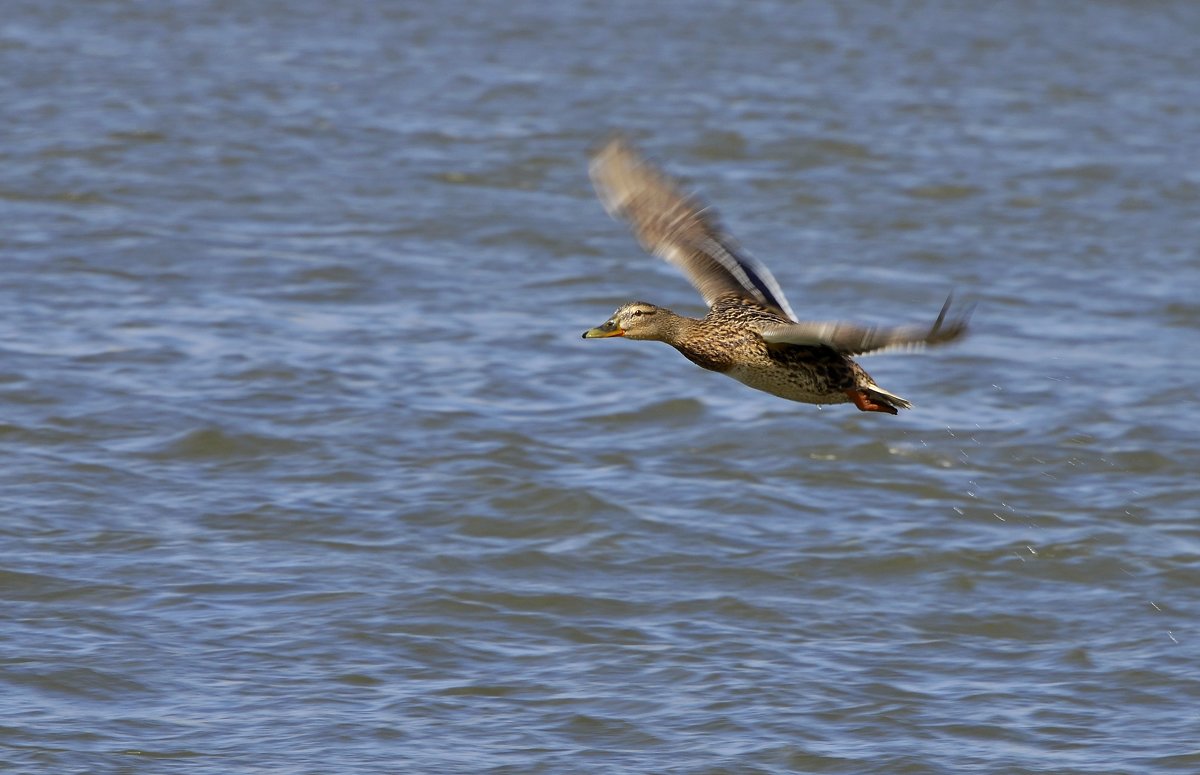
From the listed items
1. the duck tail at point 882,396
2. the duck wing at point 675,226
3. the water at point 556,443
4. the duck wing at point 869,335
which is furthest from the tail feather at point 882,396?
the water at point 556,443

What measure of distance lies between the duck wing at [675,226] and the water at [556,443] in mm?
1424

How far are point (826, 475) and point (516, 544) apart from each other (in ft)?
6.19

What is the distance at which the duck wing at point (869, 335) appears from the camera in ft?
16.5

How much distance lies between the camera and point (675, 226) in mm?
7398

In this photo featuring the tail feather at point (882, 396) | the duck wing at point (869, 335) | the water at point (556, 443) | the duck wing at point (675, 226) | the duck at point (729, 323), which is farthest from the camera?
the duck wing at point (675, 226)

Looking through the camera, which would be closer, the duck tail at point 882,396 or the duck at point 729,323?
the duck at point 729,323

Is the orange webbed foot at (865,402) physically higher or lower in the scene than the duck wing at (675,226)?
lower

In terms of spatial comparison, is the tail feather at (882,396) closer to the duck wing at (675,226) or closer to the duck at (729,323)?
the duck at (729,323)

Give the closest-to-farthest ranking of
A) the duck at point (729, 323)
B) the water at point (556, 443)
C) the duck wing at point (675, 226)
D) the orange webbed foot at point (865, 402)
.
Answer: the duck at point (729, 323), the orange webbed foot at point (865, 402), the water at point (556, 443), the duck wing at point (675, 226)

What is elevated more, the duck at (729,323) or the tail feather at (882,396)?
the duck at (729,323)

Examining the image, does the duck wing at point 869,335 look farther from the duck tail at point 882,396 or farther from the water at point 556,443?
the water at point 556,443

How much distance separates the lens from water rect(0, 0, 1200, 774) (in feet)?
22.8

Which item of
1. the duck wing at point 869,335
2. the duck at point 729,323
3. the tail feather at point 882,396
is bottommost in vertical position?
the duck wing at point 869,335

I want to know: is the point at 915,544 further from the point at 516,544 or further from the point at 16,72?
the point at 16,72
